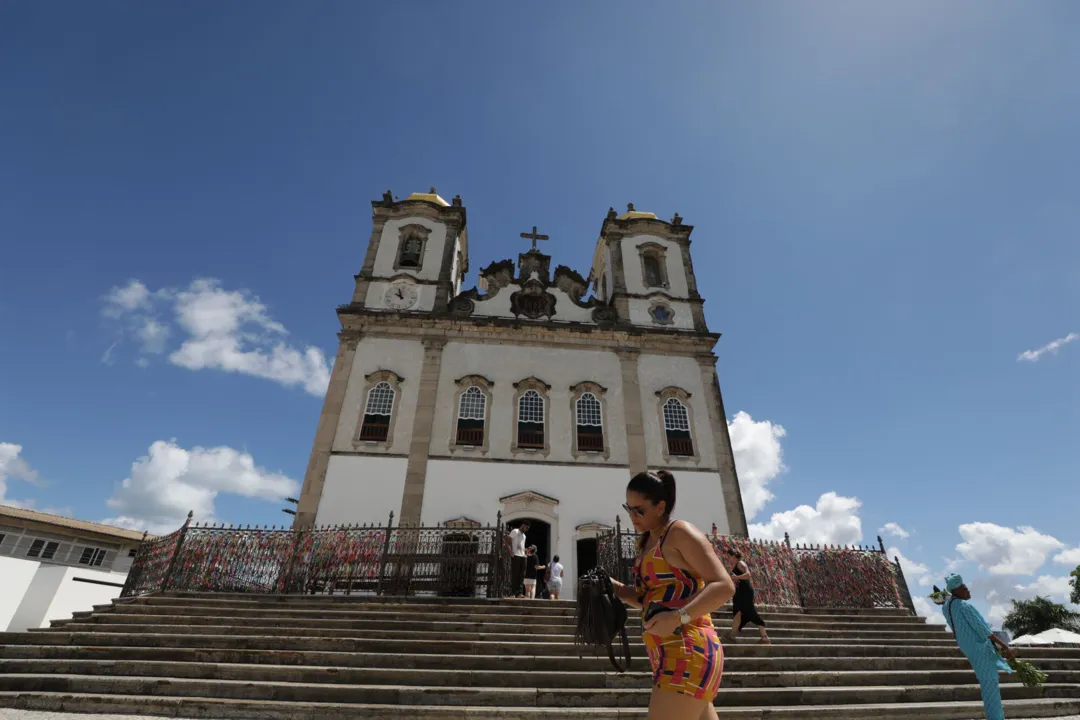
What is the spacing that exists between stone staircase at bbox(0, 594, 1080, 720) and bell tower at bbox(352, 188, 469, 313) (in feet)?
41.3

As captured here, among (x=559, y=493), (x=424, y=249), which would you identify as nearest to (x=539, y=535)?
(x=559, y=493)

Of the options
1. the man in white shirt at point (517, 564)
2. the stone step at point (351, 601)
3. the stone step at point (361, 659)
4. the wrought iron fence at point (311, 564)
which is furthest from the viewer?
the man in white shirt at point (517, 564)

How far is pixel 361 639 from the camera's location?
7.23 m

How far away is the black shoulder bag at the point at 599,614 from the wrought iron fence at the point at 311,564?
8.07 metres

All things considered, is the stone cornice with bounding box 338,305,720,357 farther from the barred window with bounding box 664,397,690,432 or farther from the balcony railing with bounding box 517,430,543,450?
the balcony railing with bounding box 517,430,543,450

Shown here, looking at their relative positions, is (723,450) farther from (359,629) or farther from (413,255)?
(413,255)

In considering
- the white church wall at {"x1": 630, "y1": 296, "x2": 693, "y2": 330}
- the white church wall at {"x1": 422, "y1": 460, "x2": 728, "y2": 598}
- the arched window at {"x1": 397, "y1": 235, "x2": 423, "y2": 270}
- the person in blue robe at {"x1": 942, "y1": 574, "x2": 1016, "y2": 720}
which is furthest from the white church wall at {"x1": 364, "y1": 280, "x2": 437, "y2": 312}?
the person in blue robe at {"x1": 942, "y1": 574, "x2": 1016, "y2": 720}

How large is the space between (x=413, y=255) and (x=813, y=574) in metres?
17.7

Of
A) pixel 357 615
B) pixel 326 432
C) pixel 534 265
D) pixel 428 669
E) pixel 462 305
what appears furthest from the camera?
pixel 534 265

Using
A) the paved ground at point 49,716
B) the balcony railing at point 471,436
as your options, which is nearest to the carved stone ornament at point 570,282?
the balcony railing at point 471,436

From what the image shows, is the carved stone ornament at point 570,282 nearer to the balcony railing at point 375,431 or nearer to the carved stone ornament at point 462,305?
the carved stone ornament at point 462,305

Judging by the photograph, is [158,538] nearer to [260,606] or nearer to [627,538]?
[260,606]

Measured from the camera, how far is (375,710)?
17.1ft

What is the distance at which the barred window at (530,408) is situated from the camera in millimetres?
17344
